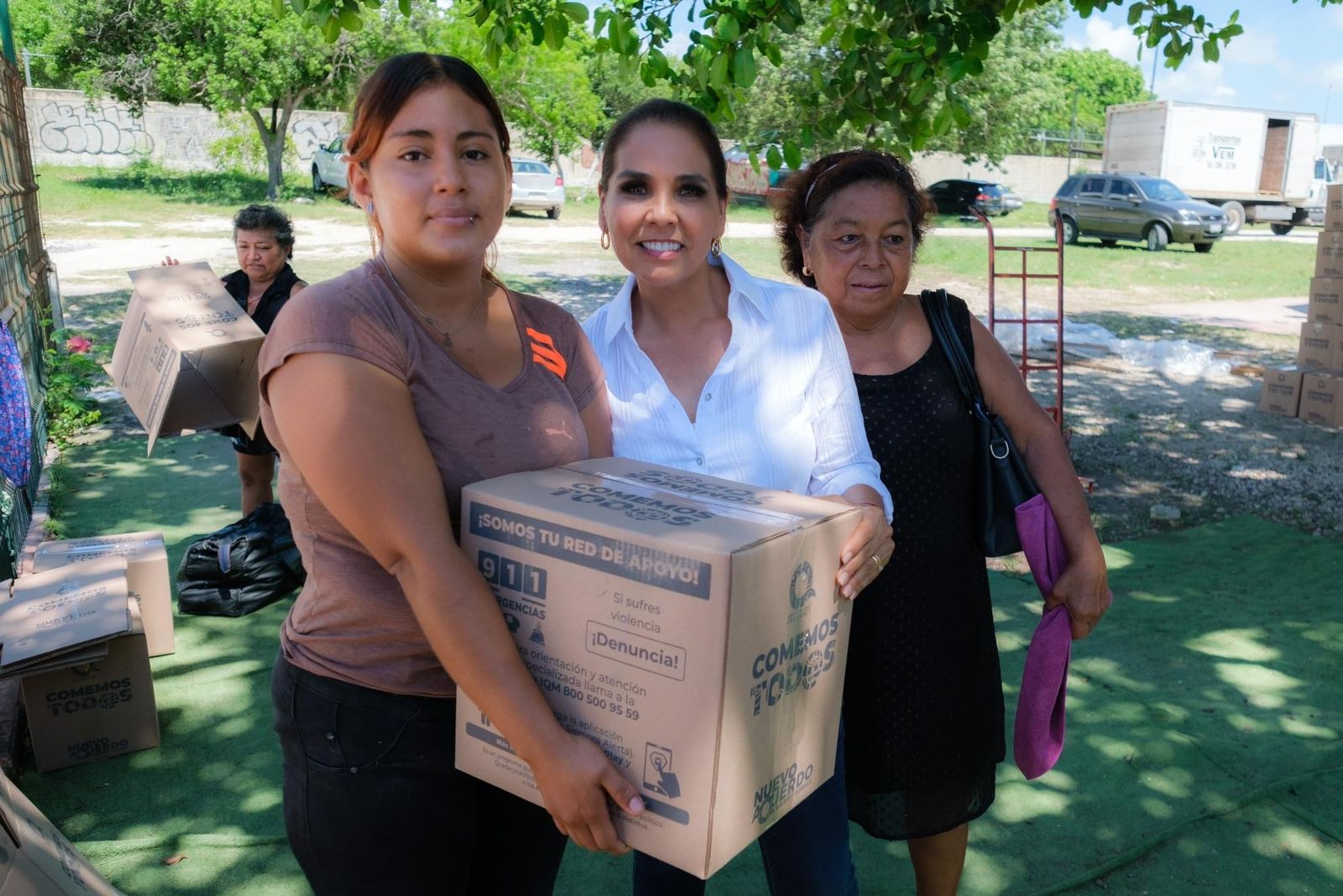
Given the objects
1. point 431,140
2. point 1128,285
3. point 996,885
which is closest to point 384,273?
point 431,140

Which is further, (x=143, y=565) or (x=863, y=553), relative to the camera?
(x=143, y=565)

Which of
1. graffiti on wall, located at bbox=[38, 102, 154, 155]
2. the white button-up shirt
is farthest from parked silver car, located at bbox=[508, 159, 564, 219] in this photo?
the white button-up shirt

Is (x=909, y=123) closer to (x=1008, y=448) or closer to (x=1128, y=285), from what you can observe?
(x=1008, y=448)

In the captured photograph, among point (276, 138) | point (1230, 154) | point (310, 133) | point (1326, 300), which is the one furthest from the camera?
point (310, 133)

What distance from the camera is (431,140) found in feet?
4.67

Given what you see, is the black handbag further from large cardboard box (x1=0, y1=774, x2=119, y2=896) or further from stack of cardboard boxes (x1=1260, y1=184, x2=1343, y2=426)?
stack of cardboard boxes (x1=1260, y1=184, x2=1343, y2=426)

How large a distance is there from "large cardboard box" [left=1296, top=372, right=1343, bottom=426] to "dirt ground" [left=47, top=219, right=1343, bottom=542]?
16 cm

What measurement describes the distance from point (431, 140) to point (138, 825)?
2.48 metres

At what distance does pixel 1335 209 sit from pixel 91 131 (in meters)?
30.5

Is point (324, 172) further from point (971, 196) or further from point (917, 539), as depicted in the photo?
point (917, 539)

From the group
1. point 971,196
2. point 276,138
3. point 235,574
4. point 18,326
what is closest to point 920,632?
point 235,574

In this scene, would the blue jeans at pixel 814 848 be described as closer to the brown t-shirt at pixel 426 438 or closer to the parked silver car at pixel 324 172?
the brown t-shirt at pixel 426 438

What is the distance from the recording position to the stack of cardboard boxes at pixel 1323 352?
25.3 ft

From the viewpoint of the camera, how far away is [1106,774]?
327 centimetres
